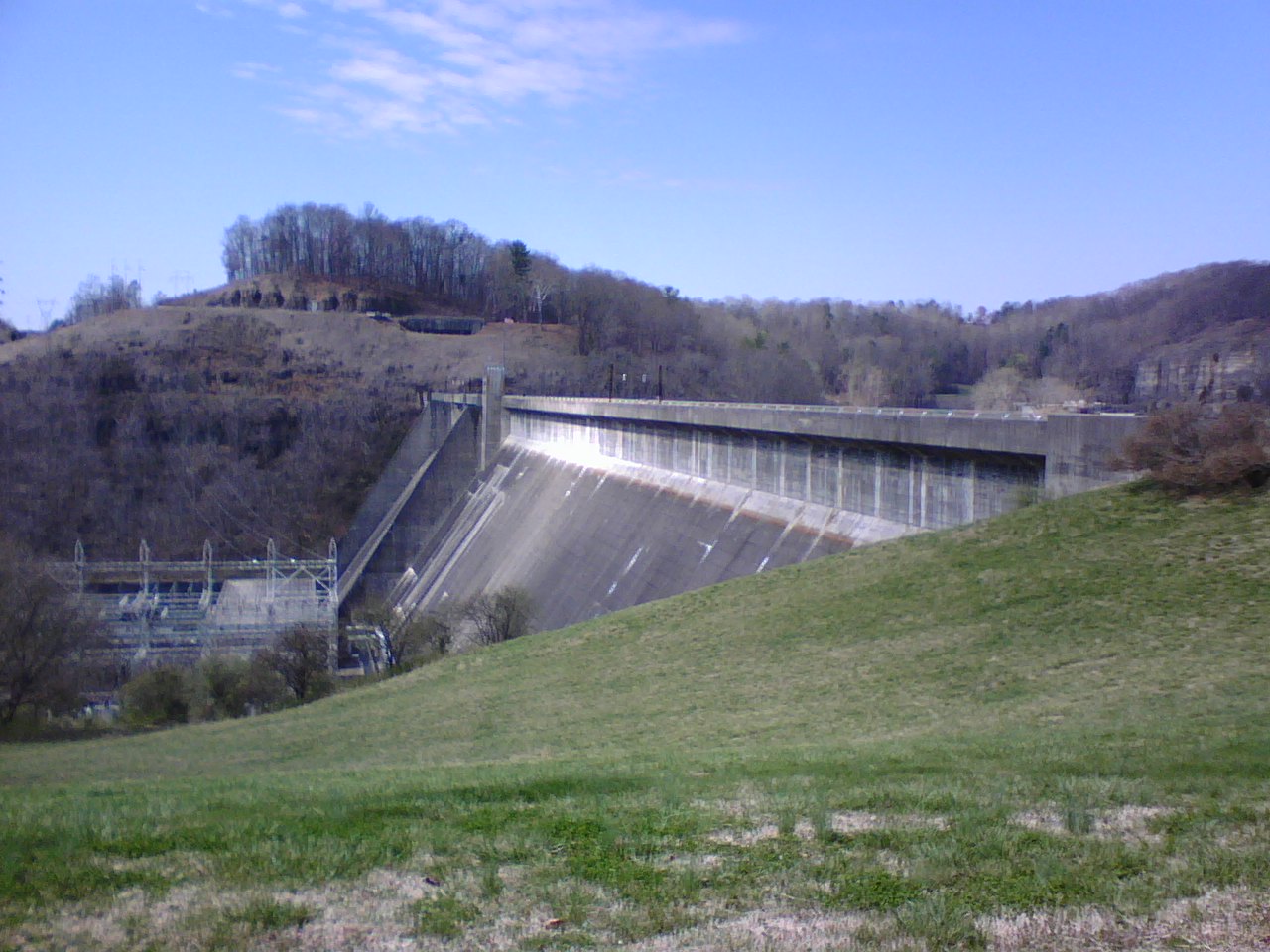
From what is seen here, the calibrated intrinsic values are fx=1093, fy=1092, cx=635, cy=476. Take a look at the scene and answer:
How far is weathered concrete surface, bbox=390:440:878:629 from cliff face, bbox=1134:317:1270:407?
5086 mm

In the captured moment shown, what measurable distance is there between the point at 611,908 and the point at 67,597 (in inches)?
1090

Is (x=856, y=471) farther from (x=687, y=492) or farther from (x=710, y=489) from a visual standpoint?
(x=687, y=492)

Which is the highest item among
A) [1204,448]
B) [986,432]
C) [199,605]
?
[986,432]

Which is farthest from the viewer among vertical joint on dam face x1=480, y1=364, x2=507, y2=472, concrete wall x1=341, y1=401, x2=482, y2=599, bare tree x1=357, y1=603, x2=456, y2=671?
vertical joint on dam face x1=480, y1=364, x2=507, y2=472

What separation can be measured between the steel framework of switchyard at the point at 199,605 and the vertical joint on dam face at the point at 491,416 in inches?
319

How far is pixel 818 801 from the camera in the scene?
5762mm

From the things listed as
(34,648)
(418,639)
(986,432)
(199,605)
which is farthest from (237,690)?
(199,605)

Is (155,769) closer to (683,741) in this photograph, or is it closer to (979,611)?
(683,741)

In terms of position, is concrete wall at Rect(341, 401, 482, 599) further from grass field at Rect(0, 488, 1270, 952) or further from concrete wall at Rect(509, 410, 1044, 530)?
grass field at Rect(0, 488, 1270, 952)

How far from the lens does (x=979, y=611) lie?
12.2m

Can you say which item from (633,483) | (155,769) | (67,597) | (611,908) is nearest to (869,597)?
(155,769)

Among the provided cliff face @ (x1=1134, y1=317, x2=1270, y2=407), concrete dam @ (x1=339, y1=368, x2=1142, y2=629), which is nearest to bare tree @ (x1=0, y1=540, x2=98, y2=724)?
concrete dam @ (x1=339, y1=368, x2=1142, y2=629)

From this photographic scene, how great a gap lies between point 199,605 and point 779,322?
62.0m

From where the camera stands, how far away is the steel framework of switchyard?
1340 inches
